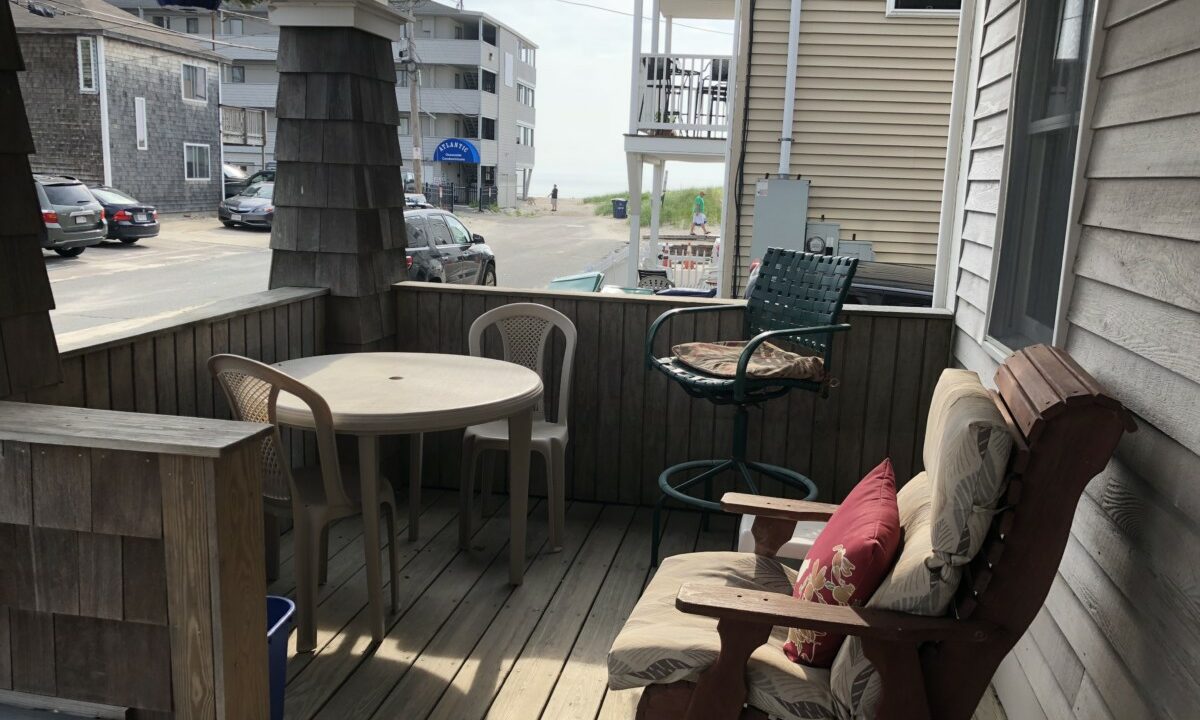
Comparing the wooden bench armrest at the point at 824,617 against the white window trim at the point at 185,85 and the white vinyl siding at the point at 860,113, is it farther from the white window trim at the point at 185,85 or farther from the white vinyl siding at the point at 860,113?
the white window trim at the point at 185,85

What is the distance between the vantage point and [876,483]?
203 centimetres

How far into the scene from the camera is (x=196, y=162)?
870 inches

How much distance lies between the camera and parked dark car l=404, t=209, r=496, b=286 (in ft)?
30.5

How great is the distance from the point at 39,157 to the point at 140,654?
23.5m

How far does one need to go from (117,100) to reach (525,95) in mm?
23917

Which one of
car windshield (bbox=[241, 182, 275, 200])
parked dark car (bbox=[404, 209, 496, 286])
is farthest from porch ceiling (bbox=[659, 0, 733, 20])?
car windshield (bbox=[241, 182, 275, 200])

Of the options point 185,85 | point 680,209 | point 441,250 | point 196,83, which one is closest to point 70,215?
point 441,250

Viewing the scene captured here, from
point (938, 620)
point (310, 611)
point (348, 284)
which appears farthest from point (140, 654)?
point (348, 284)

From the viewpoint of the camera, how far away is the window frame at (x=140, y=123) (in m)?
19.6

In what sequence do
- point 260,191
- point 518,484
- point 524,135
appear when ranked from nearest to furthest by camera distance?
point 518,484
point 260,191
point 524,135

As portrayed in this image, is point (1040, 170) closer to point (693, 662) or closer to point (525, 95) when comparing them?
point (693, 662)

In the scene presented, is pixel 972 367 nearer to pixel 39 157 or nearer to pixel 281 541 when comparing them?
pixel 281 541

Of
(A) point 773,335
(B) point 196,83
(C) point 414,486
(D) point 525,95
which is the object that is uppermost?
(D) point 525,95

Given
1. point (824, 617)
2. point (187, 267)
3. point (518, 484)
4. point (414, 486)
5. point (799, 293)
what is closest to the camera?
point (824, 617)
